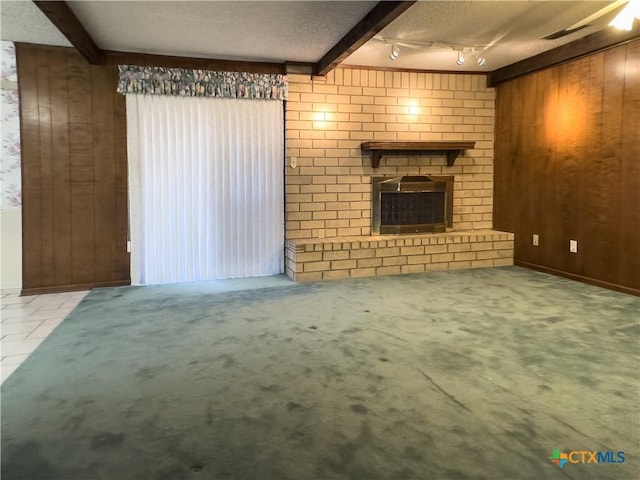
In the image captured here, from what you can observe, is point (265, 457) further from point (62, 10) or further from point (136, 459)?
point (62, 10)

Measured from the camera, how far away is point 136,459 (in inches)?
64.6

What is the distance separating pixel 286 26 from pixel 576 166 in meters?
3.09

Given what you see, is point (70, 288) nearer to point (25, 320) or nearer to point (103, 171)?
point (25, 320)

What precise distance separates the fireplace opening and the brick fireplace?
83mm

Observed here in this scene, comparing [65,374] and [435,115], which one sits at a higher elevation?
[435,115]

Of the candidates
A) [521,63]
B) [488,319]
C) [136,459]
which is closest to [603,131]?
[521,63]

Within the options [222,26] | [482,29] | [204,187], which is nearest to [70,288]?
[204,187]

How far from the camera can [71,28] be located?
3.39 m

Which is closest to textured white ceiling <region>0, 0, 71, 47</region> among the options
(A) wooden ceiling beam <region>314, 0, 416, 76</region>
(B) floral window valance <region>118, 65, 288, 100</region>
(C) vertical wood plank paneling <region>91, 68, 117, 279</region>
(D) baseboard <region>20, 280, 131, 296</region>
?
(C) vertical wood plank paneling <region>91, 68, 117, 279</region>

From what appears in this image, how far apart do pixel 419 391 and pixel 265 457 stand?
2.79ft

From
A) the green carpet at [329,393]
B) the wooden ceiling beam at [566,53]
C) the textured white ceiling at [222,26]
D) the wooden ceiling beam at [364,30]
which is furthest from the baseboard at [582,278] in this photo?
the textured white ceiling at [222,26]

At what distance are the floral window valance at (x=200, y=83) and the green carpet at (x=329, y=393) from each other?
2109mm

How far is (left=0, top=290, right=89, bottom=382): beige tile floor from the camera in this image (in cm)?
268

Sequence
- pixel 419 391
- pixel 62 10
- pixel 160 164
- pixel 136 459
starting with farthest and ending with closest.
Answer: pixel 160 164 < pixel 62 10 < pixel 419 391 < pixel 136 459
